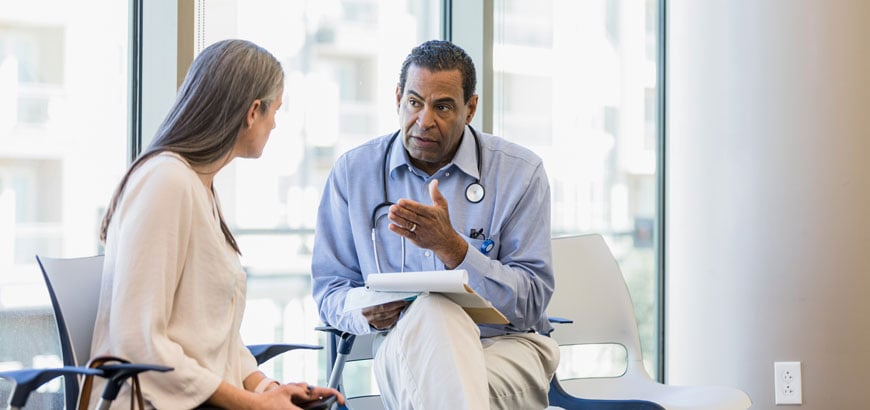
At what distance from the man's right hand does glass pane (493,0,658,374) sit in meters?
1.41

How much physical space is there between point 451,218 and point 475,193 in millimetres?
91

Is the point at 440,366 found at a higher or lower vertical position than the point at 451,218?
lower

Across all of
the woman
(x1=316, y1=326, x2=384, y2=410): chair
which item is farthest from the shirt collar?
the woman

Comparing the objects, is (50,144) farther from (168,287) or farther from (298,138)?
(168,287)

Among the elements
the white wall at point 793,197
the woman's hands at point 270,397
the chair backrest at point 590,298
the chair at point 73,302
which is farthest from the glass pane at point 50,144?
the white wall at point 793,197

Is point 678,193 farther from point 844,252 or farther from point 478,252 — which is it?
point 478,252

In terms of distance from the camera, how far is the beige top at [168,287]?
151 cm

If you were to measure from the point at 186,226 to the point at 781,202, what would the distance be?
2.22m

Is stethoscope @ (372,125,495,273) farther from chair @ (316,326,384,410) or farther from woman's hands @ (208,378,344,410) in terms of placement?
woman's hands @ (208,378,344,410)

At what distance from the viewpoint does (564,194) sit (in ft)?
11.8

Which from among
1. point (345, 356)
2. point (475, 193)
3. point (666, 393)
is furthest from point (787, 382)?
point (345, 356)

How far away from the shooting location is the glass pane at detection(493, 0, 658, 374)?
3.44m

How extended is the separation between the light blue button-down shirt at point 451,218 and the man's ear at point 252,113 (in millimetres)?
616

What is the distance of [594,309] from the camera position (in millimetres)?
2816
